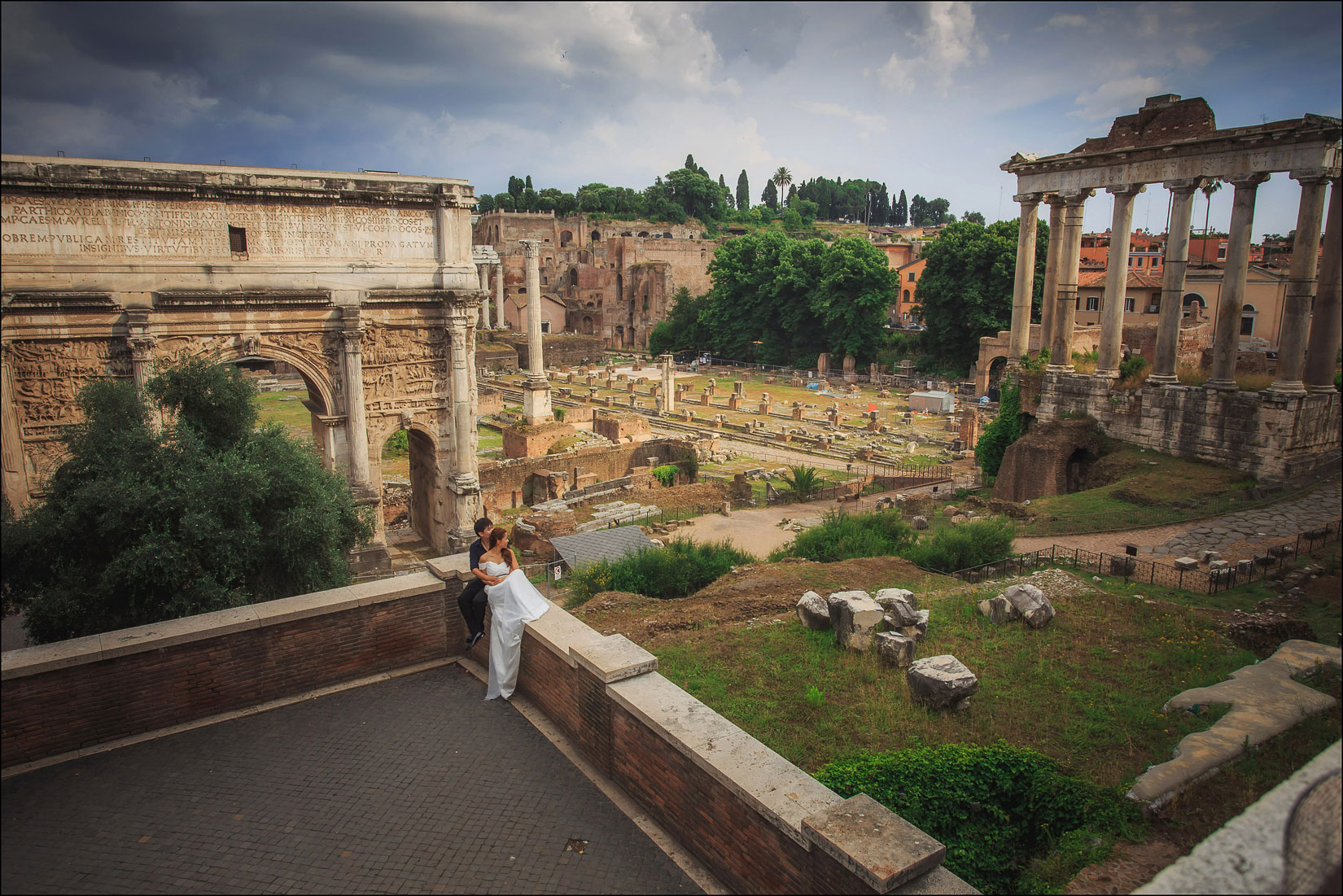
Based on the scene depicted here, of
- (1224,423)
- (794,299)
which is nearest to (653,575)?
(1224,423)

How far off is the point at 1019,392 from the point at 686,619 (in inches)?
612

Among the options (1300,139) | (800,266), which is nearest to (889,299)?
(800,266)

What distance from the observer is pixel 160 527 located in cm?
815

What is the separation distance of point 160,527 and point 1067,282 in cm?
2064

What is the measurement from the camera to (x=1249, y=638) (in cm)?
880

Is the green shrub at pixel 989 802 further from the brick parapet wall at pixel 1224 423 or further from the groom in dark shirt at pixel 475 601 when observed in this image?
the brick parapet wall at pixel 1224 423

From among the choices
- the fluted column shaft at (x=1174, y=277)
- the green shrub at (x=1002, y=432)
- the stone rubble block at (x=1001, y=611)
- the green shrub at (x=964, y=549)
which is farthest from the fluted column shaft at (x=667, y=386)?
the stone rubble block at (x=1001, y=611)

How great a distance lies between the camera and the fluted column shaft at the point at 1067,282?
20.8m

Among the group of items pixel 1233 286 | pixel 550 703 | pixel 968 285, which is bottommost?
pixel 550 703

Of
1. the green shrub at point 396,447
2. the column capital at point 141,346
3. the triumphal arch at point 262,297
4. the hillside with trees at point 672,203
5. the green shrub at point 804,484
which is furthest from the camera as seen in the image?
the hillside with trees at point 672,203

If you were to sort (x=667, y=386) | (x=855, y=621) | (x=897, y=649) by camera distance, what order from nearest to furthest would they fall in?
(x=897, y=649)
(x=855, y=621)
(x=667, y=386)

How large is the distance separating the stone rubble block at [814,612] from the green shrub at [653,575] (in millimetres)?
3853

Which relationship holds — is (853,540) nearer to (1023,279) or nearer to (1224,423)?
(1224,423)

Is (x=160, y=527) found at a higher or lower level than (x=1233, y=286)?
lower
